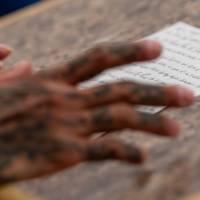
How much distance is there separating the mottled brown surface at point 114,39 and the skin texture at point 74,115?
8 centimetres

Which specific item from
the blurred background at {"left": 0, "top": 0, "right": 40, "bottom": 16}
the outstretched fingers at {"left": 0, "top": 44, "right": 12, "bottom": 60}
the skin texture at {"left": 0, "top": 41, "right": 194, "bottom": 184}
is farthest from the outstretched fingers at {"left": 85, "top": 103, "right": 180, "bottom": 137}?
the blurred background at {"left": 0, "top": 0, "right": 40, "bottom": 16}

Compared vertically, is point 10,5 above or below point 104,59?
below

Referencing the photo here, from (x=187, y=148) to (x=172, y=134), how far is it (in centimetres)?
11

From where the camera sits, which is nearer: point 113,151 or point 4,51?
point 113,151

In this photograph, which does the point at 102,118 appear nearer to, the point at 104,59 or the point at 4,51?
the point at 104,59

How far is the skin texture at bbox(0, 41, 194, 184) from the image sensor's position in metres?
0.78

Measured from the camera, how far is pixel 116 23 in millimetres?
1292

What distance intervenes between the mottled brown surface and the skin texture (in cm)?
8

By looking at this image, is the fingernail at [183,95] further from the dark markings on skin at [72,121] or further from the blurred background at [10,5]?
the blurred background at [10,5]

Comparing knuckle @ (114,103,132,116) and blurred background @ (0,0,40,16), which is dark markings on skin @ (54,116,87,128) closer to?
knuckle @ (114,103,132,116)

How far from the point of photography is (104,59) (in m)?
0.85

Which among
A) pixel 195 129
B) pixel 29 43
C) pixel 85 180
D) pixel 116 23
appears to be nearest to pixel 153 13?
pixel 116 23

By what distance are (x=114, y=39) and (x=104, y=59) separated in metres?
0.39

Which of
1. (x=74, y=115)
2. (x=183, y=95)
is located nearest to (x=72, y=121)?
(x=74, y=115)
